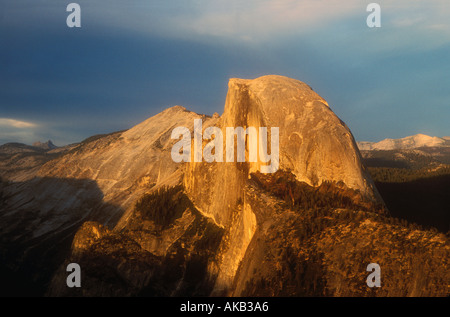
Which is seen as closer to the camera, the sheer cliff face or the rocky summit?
the rocky summit

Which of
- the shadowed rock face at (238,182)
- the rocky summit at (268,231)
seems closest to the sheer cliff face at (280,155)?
the shadowed rock face at (238,182)

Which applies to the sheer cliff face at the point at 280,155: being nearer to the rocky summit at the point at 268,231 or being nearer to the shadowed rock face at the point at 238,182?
the shadowed rock face at the point at 238,182

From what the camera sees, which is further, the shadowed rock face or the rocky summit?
the shadowed rock face

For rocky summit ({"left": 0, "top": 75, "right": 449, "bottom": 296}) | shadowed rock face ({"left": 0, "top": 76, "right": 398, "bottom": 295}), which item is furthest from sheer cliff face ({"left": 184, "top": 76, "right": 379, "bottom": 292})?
rocky summit ({"left": 0, "top": 75, "right": 449, "bottom": 296})

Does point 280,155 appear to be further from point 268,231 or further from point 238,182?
point 268,231

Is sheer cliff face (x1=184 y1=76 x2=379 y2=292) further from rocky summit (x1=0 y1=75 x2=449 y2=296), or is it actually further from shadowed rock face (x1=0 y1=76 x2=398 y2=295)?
rocky summit (x1=0 y1=75 x2=449 y2=296)

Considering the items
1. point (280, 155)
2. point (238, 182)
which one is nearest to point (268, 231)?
point (280, 155)

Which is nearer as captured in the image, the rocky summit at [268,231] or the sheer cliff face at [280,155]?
the rocky summit at [268,231]
